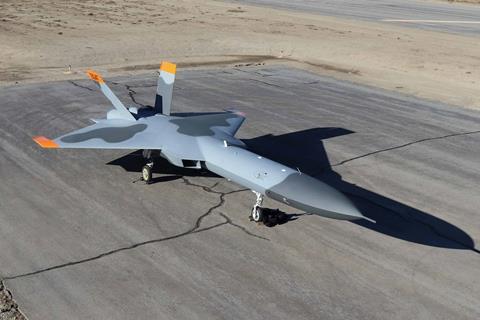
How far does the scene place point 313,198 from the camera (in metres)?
12.8

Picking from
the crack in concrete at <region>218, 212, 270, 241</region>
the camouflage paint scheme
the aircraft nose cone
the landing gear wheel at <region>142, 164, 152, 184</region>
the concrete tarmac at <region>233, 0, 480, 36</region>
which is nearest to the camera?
the aircraft nose cone

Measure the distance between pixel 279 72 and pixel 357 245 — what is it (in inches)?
966

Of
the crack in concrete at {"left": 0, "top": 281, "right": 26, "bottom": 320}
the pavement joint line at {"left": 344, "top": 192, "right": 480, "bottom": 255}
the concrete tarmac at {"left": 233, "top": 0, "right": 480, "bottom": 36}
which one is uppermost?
the concrete tarmac at {"left": 233, "top": 0, "right": 480, "bottom": 36}

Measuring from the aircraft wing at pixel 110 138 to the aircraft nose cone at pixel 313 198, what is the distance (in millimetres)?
4982

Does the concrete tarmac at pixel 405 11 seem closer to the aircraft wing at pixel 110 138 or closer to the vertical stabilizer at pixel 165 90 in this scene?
the vertical stabilizer at pixel 165 90

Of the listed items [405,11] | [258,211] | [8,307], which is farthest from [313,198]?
[405,11]

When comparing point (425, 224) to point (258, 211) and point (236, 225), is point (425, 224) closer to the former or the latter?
point (258, 211)

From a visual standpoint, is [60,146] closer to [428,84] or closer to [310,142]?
[310,142]

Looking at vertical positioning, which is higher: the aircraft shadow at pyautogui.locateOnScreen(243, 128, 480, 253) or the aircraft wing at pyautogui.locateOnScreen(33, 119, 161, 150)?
the aircraft wing at pyautogui.locateOnScreen(33, 119, 161, 150)

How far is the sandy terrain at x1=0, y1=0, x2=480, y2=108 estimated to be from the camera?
35938 millimetres

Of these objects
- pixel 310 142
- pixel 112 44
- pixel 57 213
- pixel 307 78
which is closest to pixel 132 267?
pixel 57 213

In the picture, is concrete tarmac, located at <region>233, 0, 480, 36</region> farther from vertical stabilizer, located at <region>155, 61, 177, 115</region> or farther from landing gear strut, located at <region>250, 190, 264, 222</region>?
landing gear strut, located at <region>250, 190, 264, 222</region>

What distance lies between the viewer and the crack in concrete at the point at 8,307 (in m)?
10.5

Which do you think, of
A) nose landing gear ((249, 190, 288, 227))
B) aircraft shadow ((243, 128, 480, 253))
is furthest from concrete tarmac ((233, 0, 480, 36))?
nose landing gear ((249, 190, 288, 227))
